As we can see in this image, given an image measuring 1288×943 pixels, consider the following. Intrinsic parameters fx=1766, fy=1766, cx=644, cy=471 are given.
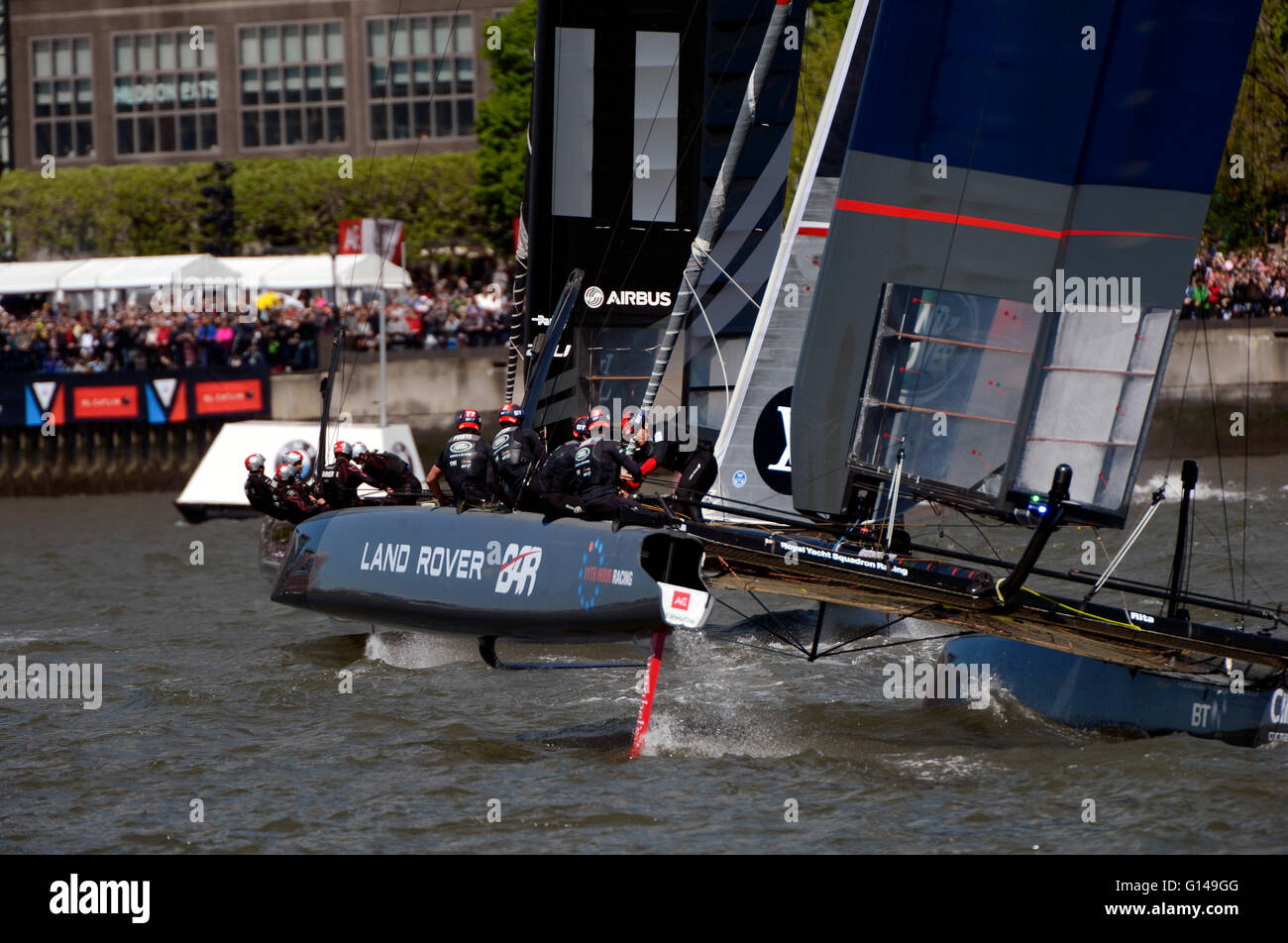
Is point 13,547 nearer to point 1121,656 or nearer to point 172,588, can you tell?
point 172,588

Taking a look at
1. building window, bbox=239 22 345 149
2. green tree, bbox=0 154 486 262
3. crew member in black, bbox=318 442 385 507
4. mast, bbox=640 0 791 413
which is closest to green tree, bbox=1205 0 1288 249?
mast, bbox=640 0 791 413

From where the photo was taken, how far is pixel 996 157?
987 cm

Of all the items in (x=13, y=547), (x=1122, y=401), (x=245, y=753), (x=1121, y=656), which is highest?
(x=1122, y=401)

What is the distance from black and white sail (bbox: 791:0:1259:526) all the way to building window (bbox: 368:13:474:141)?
119 feet

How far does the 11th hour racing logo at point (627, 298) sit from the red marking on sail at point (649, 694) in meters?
5.94

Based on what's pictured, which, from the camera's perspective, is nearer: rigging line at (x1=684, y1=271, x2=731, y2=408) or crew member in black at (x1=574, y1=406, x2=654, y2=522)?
crew member in black at (x1=574, y1=406, x2=654, y2=522)

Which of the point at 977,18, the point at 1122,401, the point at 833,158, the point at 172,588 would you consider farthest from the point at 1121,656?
the point at 172,588

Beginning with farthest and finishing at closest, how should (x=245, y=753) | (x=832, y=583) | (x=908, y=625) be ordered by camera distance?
(x=908, y=625)
(x=245, y=753)
(x=832, y=583)

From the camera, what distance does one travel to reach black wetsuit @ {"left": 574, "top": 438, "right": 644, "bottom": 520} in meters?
10.1

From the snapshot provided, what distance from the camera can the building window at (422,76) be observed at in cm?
4534

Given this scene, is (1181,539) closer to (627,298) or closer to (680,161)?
(627,298)

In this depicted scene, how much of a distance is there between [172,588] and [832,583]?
10797 millimetres

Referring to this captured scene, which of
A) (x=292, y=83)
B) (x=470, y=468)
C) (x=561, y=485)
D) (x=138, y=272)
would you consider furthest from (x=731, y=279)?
(x=292, y=83)

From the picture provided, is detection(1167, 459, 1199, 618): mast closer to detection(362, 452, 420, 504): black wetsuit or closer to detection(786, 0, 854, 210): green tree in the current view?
detection(362, 452, 420, 504): black wetsuit
